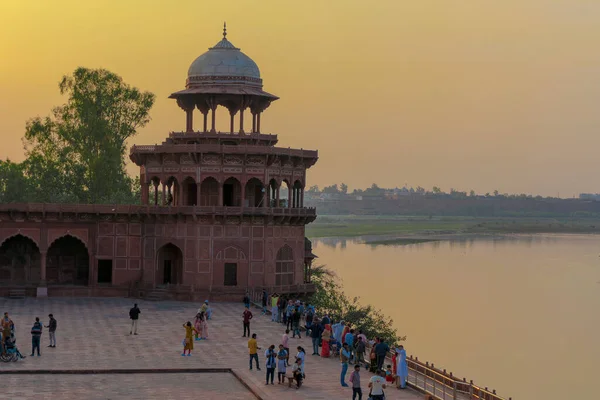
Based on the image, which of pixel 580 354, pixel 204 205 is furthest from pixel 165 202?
pixel 580 354

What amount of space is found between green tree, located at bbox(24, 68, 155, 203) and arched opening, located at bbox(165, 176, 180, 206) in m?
15.4

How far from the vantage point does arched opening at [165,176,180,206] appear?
53.0 metres

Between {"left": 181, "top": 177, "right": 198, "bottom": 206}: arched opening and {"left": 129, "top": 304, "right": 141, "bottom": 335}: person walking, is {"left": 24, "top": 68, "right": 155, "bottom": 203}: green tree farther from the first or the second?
{"left": 129, "top": 304, "right": 141, "bottom": 335}: person walking

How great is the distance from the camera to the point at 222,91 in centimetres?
5262

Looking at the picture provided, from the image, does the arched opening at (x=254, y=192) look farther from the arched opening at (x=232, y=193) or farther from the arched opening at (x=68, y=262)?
the arched opening at (x=68, y=262)

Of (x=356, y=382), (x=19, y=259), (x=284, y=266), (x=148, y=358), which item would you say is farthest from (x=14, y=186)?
(x=356, y=382)

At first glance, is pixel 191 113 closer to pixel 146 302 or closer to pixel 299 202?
pixel 299 202

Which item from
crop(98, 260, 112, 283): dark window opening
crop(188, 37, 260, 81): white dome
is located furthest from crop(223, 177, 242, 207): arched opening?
crop(98, 260, 112, 283): dark window opening

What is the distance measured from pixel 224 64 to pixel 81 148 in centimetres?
2096

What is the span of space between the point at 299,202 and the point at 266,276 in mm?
5514

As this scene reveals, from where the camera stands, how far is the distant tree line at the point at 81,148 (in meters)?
70.5

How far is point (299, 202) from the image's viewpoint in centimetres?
5384

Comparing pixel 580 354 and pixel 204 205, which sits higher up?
pixel 204 205

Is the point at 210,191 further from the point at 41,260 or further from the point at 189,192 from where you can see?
the point at 41,260
